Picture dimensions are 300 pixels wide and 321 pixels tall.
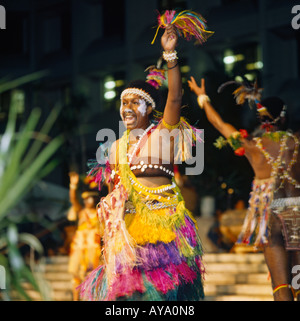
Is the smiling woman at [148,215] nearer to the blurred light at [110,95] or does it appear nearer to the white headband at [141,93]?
the white headband at [141,93]

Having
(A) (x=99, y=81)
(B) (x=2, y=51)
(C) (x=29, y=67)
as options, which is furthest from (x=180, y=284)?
(B) (x=2, y=51)

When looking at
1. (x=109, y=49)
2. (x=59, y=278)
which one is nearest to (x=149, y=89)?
(x=59, y=278)

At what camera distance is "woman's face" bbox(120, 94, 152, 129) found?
4.39 metres

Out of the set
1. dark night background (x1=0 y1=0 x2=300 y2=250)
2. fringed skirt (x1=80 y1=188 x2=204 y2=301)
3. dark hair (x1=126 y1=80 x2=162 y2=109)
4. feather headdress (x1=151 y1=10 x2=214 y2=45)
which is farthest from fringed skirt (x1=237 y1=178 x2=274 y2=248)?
dark night background (x1=0 y1=0 x2=300 y2=250)

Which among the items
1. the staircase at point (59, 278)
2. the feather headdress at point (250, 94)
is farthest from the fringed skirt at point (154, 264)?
the staircase at point (59, 278)

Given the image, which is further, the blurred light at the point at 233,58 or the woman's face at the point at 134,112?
the blurred light at the point at 233,58

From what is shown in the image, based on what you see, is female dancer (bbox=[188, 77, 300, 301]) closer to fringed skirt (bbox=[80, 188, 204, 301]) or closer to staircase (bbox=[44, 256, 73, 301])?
fringed skirt (bbox=[80, 188, 204, 301])

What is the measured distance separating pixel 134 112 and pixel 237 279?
17.4 feet

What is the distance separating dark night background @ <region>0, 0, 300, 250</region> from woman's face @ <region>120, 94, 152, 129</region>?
7.36m

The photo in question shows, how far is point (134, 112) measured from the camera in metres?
4.39

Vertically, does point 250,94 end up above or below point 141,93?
above

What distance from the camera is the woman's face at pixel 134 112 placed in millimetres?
4387

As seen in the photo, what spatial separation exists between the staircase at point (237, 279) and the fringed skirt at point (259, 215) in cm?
250

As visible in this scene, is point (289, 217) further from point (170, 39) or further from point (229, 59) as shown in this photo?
point (229, 59)
